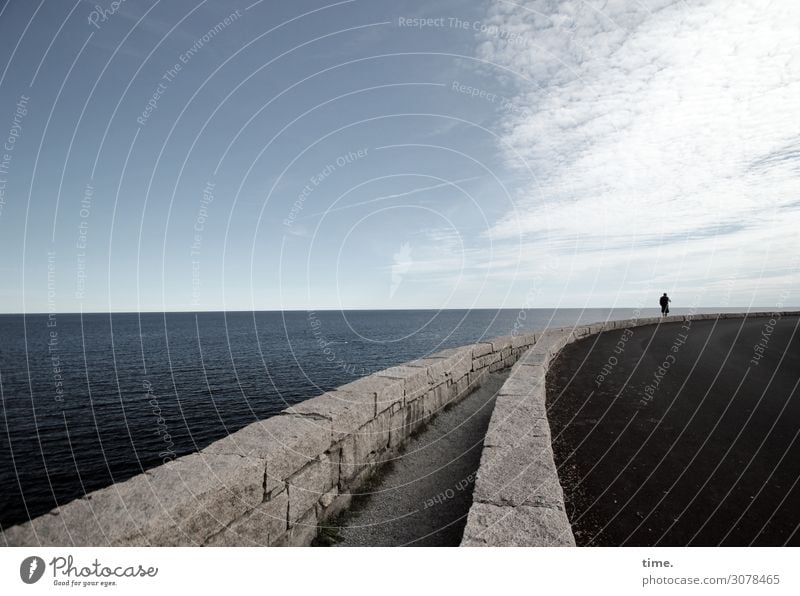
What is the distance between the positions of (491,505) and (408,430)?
3065 millimetres

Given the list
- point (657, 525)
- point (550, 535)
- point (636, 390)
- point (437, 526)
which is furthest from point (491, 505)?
point (636, 390)

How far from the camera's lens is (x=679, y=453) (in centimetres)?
469

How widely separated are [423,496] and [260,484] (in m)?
2.16

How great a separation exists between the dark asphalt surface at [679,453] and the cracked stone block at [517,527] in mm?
476

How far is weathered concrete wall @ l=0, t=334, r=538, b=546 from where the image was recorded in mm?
2344

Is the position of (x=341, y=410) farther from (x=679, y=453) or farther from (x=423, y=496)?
(x=679, y=453)

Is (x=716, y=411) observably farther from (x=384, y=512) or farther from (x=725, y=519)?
(x=384, y=512)

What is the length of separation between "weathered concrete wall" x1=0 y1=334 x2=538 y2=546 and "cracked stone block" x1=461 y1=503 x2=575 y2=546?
160 centimetres

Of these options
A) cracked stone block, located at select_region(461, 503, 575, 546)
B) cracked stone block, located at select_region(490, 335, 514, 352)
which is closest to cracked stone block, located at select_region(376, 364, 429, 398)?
cracked stone block, located at select_region(461, 503, 575, 546)

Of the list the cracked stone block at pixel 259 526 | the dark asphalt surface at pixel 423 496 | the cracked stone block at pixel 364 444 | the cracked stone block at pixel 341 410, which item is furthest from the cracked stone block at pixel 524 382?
the cracked stone block at pixel 259 526

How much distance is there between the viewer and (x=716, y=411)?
244 inches

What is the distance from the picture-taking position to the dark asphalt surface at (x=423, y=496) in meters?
3.92

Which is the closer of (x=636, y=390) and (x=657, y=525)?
(x=657, y=525)

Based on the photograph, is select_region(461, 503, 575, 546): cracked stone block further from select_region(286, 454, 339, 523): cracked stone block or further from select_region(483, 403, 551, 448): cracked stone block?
select_region(286, 454, 339, 523): cracked stone block
